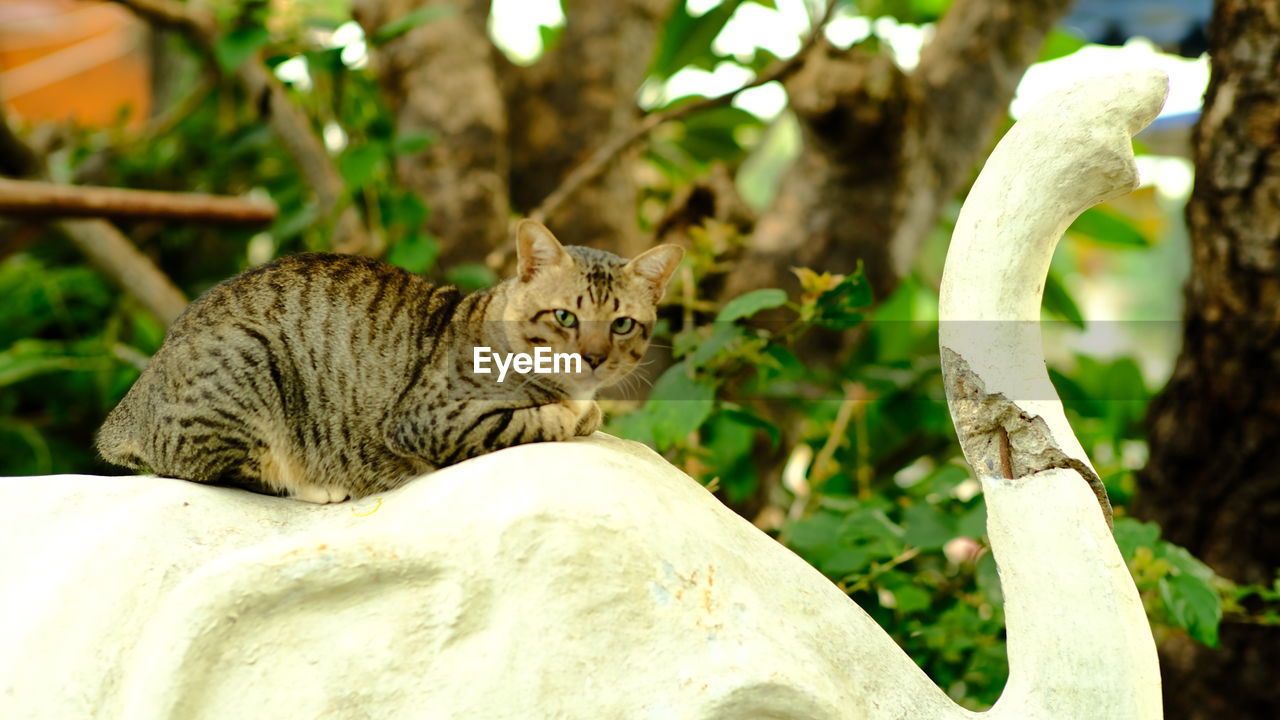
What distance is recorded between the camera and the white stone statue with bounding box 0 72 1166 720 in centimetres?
95

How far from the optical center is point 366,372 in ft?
5.17

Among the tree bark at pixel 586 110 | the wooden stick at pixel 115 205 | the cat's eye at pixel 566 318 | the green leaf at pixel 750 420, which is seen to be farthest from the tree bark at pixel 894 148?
the wooden stick at pixel 115 205

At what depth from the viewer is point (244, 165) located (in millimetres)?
3494

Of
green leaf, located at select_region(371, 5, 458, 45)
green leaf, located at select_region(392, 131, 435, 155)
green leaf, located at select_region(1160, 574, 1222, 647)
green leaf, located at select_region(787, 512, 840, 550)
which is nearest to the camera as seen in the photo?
green leaf, located at select_region(1160, 574, 1222, 647)

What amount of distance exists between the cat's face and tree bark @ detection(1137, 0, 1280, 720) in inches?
46.5

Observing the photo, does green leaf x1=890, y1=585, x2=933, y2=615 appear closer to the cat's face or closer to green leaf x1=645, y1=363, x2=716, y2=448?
green leaf x1=645, y1=363, x2=716, y2=448

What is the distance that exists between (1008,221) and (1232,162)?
3.65 ft

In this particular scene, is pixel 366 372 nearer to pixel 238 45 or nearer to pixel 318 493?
pixel 318 493

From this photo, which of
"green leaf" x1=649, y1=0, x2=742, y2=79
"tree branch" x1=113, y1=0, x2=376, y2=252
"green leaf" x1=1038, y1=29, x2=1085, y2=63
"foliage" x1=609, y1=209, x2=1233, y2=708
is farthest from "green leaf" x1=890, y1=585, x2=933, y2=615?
"green leaf" x1=1038, y1=29, x2=1085, y2=63

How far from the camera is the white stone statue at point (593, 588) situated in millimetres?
946

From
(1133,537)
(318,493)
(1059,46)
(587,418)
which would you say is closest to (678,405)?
(587,418)

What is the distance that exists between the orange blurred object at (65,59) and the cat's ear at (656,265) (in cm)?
603

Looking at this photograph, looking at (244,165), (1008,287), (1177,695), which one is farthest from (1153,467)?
(244,165)

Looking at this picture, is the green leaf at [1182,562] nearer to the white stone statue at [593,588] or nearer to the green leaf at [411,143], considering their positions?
the white stone statue at [593,588]
